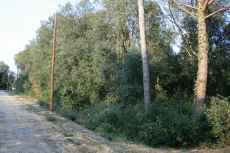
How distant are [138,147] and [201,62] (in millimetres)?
6149

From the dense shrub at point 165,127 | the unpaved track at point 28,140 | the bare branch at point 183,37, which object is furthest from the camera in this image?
the bare branch at point 183,37

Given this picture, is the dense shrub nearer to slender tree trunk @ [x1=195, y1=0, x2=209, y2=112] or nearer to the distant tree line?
the distant tree line

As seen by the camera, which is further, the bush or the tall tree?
the tall tree

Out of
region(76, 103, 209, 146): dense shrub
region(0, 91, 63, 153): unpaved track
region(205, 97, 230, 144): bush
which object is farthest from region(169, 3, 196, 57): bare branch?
region(0, 91, 63, 153): unpaved track

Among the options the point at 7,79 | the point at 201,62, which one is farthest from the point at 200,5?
the point at 7,79

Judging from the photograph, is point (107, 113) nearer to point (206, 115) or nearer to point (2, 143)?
point (206, 115)

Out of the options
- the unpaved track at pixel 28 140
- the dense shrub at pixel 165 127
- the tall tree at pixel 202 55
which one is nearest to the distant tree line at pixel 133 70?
the dense shrub at pixel 165 127

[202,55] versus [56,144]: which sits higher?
[202,55]

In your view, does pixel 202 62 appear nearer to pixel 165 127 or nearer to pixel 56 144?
pixel 165 127

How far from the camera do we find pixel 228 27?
24.2m

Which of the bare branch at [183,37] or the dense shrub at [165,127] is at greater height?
the bare branch at [183,37]

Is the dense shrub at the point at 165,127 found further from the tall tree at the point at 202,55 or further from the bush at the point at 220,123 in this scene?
the tall tree at the point at 202,55

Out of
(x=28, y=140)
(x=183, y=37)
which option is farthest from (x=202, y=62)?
(x=28, y=140)

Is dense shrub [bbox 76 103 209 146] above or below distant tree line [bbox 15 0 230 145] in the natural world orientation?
below
